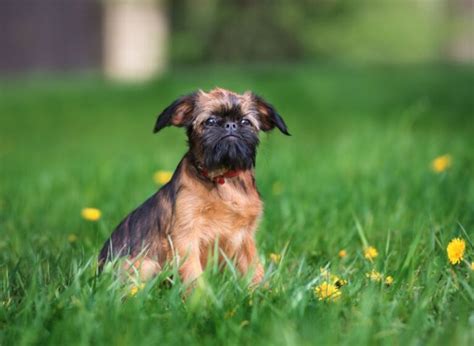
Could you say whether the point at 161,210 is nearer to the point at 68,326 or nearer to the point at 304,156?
the point at 68,326

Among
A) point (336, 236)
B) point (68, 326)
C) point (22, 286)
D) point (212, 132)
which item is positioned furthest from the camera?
point (336, 236)

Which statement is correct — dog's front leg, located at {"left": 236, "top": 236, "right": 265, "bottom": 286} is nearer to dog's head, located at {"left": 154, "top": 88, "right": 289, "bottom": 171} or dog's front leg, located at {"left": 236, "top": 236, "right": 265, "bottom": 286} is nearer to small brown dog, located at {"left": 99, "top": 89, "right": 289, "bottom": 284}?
small brown dog, located at {"left": 99, "top": 89, "right": 289, "bottom": 284}

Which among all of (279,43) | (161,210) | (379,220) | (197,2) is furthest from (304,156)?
(197,2)

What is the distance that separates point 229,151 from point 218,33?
16392 mm

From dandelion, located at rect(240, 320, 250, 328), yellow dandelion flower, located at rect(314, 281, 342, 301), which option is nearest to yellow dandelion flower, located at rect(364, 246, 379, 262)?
yellow dandelion flower, located at rect(314, 281, 342, 301)

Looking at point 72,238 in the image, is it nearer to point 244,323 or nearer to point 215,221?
point 215,221

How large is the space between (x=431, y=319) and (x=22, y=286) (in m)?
1.72

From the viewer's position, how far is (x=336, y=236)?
4562 millimetres

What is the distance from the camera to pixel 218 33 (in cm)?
1970

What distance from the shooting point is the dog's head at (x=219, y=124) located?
12.1 feet

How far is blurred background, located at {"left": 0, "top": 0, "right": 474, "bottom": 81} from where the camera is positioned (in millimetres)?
19531

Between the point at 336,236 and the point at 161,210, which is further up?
the point at 161,210

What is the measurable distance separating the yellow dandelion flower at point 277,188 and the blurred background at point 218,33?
11.5 meters

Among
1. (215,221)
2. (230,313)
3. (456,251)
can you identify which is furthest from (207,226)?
(456,251)
